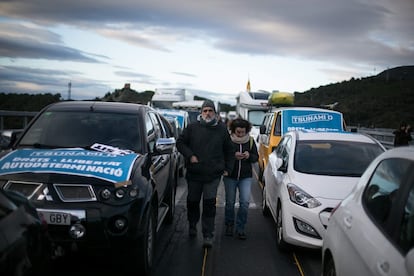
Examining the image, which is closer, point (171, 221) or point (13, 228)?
point (13, 228)

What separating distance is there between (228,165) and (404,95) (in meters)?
56.6

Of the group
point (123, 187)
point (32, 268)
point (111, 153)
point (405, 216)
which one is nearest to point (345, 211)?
point (405, 216)

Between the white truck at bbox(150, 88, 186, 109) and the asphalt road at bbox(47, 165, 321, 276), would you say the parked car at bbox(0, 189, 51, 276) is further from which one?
the white truck at bbox(150, 88, 186, 109)

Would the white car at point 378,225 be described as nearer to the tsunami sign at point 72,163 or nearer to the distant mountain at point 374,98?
the tsunami sign at point 72,163

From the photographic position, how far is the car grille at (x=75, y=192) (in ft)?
15.0

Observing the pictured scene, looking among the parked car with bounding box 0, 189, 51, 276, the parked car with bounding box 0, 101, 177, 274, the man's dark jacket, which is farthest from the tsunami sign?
the parked car with bounding box 0, 189, 51, 276

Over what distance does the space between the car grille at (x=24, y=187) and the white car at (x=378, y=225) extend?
2736mm

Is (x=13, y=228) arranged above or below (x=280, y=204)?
above

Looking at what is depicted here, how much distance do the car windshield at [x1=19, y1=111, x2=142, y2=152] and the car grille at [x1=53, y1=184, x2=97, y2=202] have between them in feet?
3.98

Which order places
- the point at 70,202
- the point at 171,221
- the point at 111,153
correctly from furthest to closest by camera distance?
1. the point at 171,221
2. the point at 111,153
3. the point at 70,202

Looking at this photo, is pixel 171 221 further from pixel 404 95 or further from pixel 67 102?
pixel 404 95

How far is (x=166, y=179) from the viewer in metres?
7.14

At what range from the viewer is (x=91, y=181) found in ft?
15.3

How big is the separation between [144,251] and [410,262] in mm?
2901
